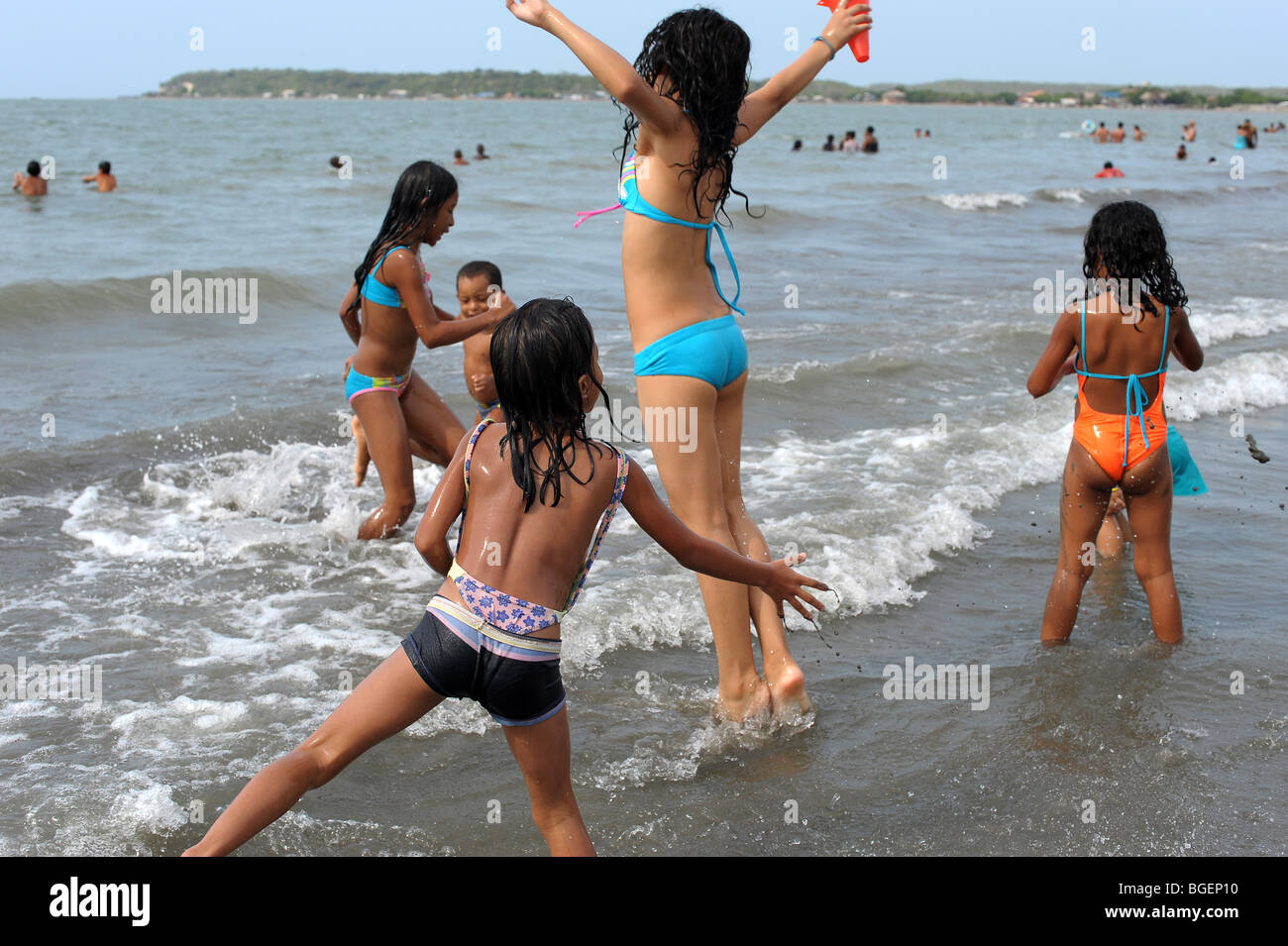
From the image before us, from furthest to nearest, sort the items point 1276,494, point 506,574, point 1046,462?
1. point 1046,462
2. point 1276,494
3. point 506,574

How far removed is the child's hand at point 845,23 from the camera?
4.12m

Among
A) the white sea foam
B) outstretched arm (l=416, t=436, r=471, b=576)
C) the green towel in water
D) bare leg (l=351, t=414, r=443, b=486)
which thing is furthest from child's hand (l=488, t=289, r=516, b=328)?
the white sea foam

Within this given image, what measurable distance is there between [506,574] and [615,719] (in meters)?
1.72

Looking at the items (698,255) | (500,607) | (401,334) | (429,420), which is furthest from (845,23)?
(429,420)

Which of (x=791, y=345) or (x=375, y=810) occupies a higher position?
(x=791, y=345)

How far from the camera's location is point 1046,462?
7.73 meters

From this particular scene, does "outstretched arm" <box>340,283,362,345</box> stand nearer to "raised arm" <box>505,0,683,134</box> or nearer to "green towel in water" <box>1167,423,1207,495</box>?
"raised arm" <box>505,0,683,134</box>

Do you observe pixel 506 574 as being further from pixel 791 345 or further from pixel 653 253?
pixel 791 345

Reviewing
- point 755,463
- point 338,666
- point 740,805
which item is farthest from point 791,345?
point 740,805

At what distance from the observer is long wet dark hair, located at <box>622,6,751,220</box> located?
143 inches

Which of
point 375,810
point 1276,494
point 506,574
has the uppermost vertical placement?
point 506,574

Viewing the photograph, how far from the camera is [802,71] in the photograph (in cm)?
398

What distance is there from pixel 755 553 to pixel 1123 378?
1.67 m

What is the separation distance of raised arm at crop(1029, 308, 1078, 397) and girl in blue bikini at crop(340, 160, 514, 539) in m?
2.28
